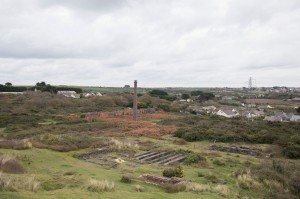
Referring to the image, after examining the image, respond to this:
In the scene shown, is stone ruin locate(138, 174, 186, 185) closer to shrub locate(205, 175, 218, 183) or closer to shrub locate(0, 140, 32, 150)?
shrub locate(205, 175, 218, 183)

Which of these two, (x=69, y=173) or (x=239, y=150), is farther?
(x=239, y=150)

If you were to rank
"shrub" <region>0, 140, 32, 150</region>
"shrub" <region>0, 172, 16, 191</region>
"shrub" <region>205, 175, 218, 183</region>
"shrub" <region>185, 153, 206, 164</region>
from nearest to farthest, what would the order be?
"shrub" <region>0, 172, 16, 191</region> → "shrub" <region>205, 175, 218, 183</region> → "shrub" <region>0, 140, 32, 150</region> → "shrub" <region>185, 153, 206, 164</region>

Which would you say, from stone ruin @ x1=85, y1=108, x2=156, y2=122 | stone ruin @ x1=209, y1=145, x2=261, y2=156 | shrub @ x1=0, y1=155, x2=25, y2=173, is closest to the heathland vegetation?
shrub @ x1=0, y1=155, x2=25, y2=173

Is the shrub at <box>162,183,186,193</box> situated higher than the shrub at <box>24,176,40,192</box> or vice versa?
the shrub at <box>24,176,40,192</box>

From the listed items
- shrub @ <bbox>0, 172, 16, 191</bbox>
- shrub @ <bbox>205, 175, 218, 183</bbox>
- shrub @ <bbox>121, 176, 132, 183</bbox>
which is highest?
shrub @ <bbox>0, 172, 16, 191</bbox>

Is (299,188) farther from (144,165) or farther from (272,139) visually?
(272,139)

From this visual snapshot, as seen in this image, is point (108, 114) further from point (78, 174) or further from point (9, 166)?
point (9, 166)

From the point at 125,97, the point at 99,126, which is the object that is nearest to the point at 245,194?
the point at 99,126

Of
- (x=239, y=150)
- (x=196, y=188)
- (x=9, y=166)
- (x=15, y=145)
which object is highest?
(x=9, y=166)

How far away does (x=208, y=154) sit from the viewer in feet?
82.6

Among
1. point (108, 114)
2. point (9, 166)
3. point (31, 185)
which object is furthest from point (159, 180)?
point (108, 114)

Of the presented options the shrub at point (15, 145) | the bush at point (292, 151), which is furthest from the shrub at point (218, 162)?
the shrub at point (15, 145)

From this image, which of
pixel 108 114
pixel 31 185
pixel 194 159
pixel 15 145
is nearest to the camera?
pixel 31 185

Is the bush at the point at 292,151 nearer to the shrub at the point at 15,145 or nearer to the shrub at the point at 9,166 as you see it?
the shrub at the point at 15,145
